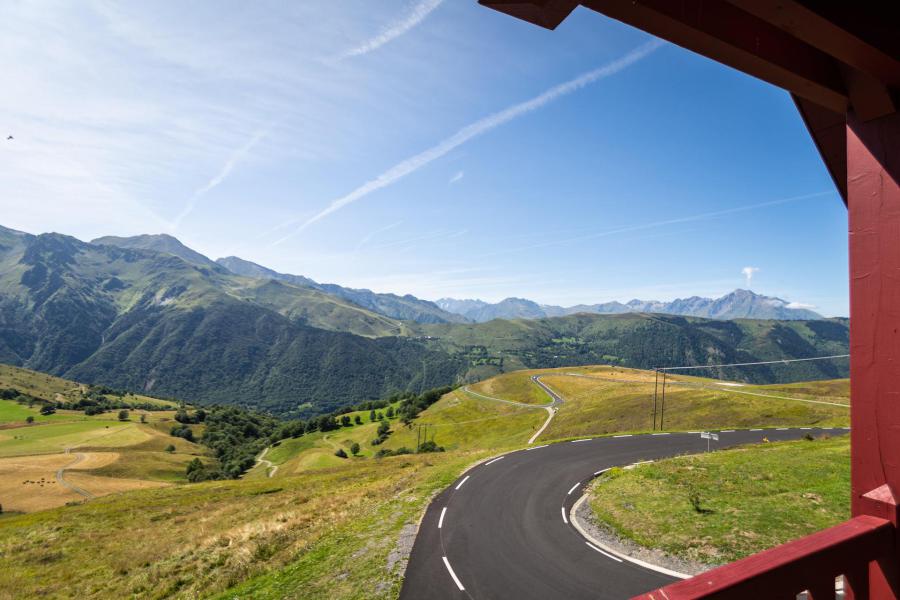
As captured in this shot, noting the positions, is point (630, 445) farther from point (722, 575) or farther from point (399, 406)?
point (399, 406)

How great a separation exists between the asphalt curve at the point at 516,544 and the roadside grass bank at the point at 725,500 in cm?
222

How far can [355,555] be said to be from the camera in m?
19.2

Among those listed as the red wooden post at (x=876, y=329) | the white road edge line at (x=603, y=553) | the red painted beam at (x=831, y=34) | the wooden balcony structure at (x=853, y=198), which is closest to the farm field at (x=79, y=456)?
the white road edge line at (x=603, y=553)

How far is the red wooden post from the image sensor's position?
2.37 metres

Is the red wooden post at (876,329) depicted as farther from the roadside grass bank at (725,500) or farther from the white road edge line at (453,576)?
the roadside grass bank at (725,500)

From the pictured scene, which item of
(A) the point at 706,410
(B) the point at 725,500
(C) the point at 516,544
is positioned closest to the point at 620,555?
(C) the point at 516,544

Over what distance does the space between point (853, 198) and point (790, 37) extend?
1.01m

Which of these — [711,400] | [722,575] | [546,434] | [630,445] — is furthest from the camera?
[546,434]

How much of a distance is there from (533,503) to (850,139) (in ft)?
85.4

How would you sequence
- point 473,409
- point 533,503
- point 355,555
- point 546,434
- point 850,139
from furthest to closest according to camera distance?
point 473,409 < point 546,434 < point 533,503 < point 355,555 < point 850,139

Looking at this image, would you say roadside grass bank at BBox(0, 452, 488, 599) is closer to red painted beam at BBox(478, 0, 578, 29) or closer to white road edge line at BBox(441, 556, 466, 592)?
white road edge line at BBox(441, 556, 466, 592)

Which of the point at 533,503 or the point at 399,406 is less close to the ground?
the point at 533,503

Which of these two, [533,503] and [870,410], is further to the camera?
[533,503]

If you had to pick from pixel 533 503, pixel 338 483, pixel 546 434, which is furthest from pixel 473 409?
pixel 533 503
